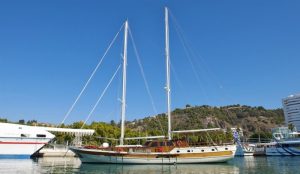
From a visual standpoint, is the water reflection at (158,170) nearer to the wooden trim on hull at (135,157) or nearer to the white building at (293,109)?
the wooden trim on hull at (135,157)

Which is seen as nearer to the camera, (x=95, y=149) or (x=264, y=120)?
(x=95, y=149)

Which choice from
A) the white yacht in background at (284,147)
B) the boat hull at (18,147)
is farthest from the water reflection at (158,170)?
the white yacht in background at (284,147)

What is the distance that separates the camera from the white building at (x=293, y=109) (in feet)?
518

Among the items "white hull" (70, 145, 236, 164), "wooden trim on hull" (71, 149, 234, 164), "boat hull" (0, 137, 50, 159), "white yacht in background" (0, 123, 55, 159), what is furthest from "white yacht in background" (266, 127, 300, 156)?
"boat hull" (0, 137, 50, 159)

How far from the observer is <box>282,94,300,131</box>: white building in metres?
158

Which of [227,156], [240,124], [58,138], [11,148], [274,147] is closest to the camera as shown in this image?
[227,156]

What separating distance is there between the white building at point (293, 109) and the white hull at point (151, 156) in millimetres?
129414

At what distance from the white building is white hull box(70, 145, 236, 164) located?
12941 centimetres

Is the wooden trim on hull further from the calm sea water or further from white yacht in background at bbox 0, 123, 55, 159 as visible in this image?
white yacht in background at bbox 0, 123, 55, 159

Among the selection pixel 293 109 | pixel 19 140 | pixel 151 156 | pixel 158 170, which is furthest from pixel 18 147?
pixel 293 109

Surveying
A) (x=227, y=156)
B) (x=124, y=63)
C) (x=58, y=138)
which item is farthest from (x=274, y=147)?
Answer: (x=58, y=138)

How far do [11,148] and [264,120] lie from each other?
171723 mm

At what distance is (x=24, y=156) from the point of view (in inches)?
2468

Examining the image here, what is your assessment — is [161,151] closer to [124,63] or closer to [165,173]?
[165,173]
